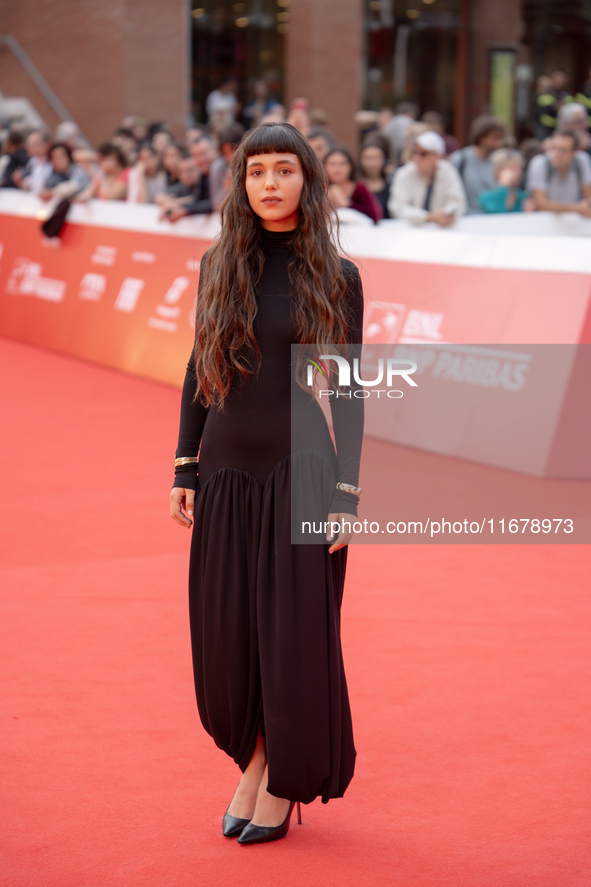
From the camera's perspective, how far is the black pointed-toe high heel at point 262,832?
2.93m

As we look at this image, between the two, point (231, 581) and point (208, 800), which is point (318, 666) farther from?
point (208, 800)

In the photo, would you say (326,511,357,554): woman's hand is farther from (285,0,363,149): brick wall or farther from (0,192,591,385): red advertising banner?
(285,0,363,149): brick wall

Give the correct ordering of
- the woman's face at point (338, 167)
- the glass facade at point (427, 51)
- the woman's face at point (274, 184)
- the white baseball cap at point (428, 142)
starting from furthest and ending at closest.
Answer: the glass facade at point (427, 51)
the white baseball cap at point (428, 142)
the woman's face at point (338, 167)
the woman's face at point (274, 184)

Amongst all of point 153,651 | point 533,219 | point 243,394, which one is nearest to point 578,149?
point 533,219

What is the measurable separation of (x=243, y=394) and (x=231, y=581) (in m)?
0.51

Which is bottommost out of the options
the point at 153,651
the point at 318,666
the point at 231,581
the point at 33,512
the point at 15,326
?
the point at 15,326

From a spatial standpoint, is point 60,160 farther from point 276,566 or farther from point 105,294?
point 276,566

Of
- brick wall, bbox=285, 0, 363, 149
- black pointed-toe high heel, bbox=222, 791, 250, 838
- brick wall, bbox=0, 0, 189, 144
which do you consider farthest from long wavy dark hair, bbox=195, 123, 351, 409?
brick wall, bbox=285, 0, 363, 149

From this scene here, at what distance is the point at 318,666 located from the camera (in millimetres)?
2777

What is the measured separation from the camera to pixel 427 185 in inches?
361

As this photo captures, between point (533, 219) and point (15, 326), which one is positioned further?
point (15, 326)

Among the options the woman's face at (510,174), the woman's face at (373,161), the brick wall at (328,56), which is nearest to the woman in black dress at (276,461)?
the woman's face at (373,161)

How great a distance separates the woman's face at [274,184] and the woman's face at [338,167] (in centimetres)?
593

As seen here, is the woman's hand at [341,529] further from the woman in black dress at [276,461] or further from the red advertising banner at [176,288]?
the red advertising banner at [176,288]
